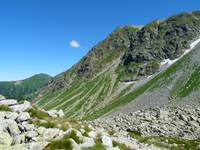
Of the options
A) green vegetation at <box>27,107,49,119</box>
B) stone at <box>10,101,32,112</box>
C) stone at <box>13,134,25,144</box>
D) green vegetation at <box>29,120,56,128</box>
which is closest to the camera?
stone at <box>13,134,25,144</box>

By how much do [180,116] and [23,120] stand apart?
242 feet

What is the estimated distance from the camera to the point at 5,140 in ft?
89.7

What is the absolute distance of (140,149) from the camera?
95.7 ft

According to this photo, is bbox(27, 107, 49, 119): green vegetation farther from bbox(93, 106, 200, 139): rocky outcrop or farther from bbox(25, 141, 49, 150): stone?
bbox(93, 106, 200, 139): rocky outcrop

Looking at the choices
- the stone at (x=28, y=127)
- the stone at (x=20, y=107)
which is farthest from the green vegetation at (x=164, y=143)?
the stone at (x=28, y=127)

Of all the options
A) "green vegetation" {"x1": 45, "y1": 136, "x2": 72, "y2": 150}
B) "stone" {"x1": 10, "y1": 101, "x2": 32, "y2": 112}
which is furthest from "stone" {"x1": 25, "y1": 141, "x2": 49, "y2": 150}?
"stone" {"x1": 10, "y1": 101, "x2": 32, "y2": 112}

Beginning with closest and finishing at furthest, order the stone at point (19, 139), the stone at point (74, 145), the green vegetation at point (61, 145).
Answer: the stone at point (74, 145) → the green vegetation at point (61, 145) → the stone at point (19, 139)

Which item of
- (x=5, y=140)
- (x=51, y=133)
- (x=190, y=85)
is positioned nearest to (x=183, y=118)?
(x=51, y=133)

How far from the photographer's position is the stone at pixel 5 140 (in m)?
26.6

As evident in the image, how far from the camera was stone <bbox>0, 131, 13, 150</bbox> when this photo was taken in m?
26.6

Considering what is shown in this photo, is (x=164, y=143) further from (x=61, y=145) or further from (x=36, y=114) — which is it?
(x=61, y=145)

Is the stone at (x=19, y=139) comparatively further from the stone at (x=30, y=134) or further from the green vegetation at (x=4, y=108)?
the green vegetation at (x=4, y=108)

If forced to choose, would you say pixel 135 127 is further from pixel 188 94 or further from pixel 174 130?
pixel 188 94

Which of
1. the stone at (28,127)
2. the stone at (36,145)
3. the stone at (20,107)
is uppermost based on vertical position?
the stone at (20,107)
